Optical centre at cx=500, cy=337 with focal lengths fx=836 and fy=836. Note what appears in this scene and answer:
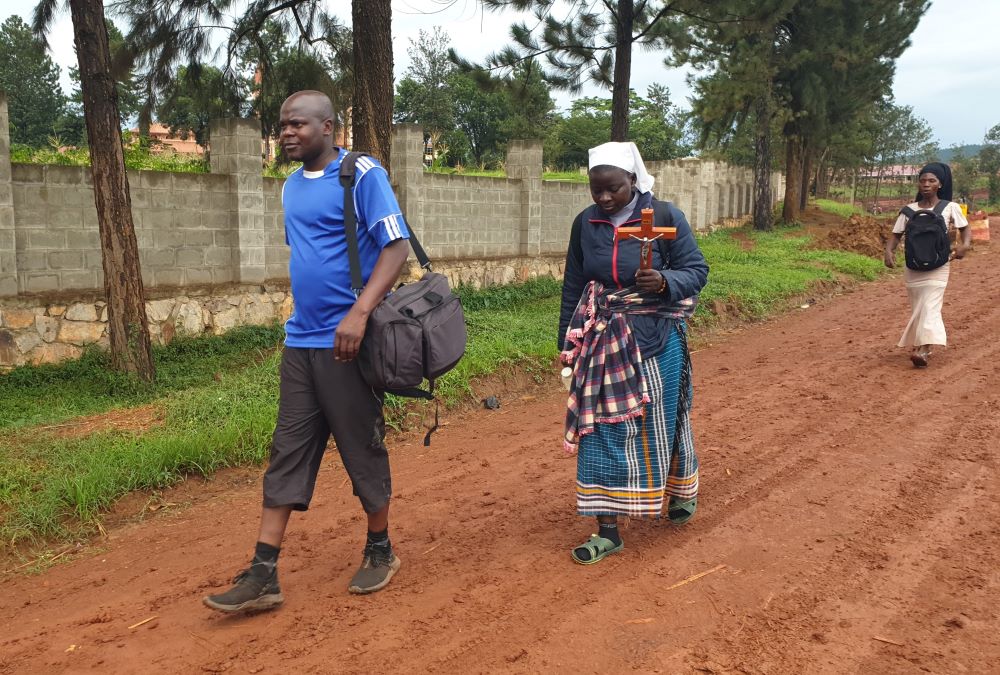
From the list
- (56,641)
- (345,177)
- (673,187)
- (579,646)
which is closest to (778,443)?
(579,646)

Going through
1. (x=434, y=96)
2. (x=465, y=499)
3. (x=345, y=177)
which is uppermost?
(x=434, y=96)

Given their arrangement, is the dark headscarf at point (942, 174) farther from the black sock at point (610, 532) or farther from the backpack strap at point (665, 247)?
the black sock at point (610, 532)

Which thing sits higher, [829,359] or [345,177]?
[345,177]

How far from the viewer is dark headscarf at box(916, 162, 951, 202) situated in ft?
24.3

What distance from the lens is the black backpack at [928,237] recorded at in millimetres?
7562

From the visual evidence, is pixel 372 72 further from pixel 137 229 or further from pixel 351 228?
pixel 351 228

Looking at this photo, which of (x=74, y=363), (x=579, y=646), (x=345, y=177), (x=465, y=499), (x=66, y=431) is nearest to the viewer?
(x=579, y=646)

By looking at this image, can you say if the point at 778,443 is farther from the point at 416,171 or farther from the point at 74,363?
the point at 416,171

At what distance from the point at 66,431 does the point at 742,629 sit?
16.1 ft

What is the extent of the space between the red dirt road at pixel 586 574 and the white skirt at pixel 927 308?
1.63 metres

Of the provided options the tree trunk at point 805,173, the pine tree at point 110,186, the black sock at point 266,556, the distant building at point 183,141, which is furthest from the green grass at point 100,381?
the tree trunk at point 805,173

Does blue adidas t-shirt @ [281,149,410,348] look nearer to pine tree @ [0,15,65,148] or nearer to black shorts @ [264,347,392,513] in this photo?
black shorts @ [264,347,392,513]

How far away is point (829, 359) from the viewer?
8.23 meters

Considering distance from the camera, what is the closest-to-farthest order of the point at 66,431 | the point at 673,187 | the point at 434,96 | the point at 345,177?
1. the point at 345,177
2. the point at 66,431
3. the point at 673,187
4. the point at 434,96
